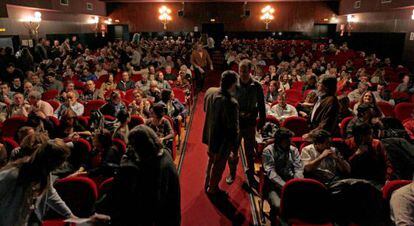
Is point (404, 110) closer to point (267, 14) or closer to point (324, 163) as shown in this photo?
point (324, 163)

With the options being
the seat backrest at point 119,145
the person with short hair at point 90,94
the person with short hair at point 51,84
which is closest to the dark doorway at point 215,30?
the person with short hair at point 51,84

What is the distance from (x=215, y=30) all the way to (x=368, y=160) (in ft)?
65.5

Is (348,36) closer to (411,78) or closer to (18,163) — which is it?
(411,78)

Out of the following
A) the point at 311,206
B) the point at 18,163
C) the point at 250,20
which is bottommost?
the point at 311,206

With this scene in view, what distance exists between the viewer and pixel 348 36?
17422mm

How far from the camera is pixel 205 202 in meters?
4.07

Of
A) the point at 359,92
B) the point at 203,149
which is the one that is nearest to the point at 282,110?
the point at 203,149

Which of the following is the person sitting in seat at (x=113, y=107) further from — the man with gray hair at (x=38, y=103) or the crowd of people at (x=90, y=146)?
the man with gray hair at (x=38, y=103)

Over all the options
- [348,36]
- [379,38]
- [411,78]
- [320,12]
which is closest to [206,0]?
[320,12]

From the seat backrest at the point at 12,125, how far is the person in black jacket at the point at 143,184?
3.90m

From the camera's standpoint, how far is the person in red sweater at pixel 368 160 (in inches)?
124

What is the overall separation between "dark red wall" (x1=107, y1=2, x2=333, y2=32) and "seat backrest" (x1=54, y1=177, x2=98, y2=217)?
19965 mm

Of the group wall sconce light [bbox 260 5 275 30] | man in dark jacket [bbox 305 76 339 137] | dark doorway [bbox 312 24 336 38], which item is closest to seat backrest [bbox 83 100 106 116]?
man in dark jacket [bbox 305 76 339 137]

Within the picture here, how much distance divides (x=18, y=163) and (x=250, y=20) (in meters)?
21.2
